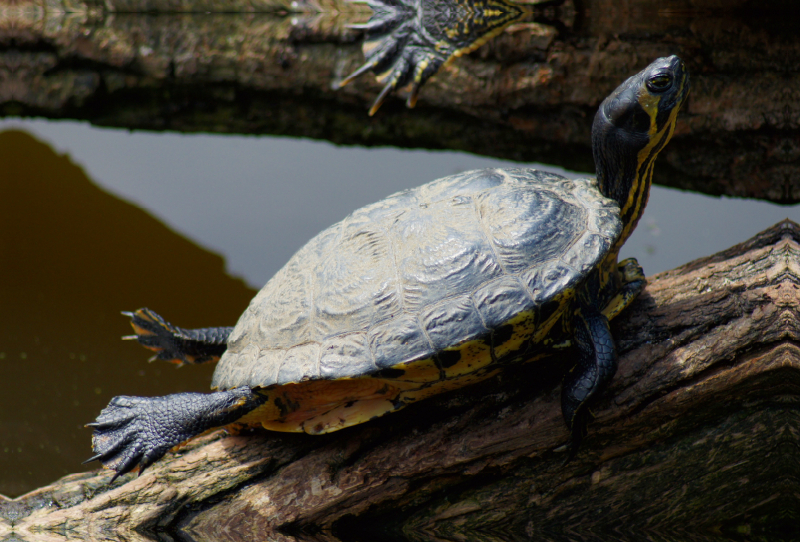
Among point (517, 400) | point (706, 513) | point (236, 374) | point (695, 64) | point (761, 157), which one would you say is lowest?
point (706, 513)

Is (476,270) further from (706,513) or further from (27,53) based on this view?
(27,53)

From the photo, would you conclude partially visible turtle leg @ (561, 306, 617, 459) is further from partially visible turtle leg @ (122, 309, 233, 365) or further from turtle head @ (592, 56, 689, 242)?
partially visible turtle leg @ (122, 309, 233, 365)

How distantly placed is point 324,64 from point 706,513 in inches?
115

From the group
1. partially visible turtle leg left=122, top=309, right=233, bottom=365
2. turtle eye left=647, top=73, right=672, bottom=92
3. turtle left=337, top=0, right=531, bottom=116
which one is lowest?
partially visible turtle leg left=122, top=309, right=233, bottom=365

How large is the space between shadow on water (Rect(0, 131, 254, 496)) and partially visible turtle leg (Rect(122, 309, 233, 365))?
0.60m

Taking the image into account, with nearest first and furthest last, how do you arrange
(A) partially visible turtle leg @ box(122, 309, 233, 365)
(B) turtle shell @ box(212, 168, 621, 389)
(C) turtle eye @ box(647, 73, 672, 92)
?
(B) turtle shell @ box(212, 168, 621, 389) → (C) turtle eye @ box(647, 73, 672, 92) → (A) partially visible turtle leg @ box(122, 309, 233, 365)

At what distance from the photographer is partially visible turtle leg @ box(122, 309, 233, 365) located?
Result: 6.76 feet

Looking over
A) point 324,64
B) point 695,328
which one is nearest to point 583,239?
point 695,328

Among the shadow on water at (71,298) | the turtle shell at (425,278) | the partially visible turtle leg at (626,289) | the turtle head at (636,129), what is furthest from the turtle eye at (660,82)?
the shadow on water at (71,298)

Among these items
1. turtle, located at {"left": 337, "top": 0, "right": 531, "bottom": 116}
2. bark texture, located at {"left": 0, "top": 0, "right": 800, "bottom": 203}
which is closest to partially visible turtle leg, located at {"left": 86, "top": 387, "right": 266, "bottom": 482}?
turtle, located at {"left": 337, "top": 0, "right": 531, "bottom": 116}

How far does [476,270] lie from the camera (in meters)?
1.58

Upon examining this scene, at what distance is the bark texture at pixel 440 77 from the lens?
2703mm

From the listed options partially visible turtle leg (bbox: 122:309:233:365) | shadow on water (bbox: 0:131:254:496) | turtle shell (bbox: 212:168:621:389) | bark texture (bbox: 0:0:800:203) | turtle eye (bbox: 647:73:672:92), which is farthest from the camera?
bark texture (bbox: 0:0:800:203)

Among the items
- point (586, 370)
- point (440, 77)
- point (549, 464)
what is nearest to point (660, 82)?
point (586, 370)
